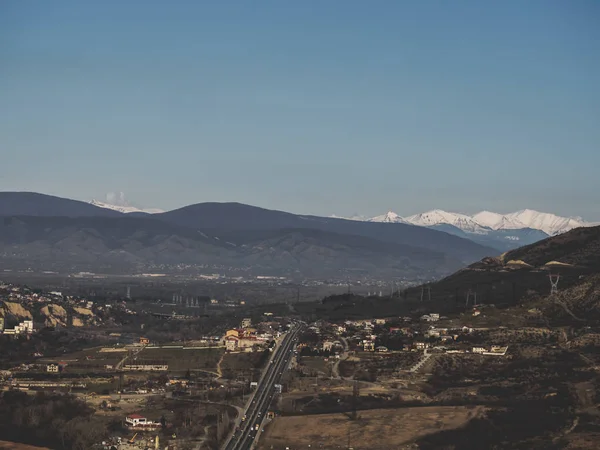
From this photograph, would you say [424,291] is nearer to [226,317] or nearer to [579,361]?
[226,317]

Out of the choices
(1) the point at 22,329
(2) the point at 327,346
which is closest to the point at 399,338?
(2) the point at 327,346

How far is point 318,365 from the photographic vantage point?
307 ft

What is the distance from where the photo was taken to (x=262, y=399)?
79188 millimetres

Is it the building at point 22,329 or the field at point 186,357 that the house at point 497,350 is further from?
the building at point 22,329

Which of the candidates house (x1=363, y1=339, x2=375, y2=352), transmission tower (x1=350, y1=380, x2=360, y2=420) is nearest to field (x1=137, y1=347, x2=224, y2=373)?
house (x1=363, y1=339, x2=375, y2=352)

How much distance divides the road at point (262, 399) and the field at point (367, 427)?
92 centimetres

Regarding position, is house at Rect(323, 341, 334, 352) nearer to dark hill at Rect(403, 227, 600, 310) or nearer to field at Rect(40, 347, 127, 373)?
field at Rect(40, 347, 127, 373)

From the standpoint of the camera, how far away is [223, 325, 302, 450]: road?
66.5 metres

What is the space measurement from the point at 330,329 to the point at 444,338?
1632cm

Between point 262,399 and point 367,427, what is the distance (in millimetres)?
11548

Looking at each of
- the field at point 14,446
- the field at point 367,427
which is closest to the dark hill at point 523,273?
the field at point 367,427

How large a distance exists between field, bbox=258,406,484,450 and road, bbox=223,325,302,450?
0.92m

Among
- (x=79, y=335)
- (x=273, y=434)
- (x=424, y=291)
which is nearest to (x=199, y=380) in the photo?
(x=273, y=434)

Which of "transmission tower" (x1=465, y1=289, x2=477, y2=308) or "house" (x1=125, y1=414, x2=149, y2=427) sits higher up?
"transmission tower" (x1=465, y1=289, x2=477, y2=308)
